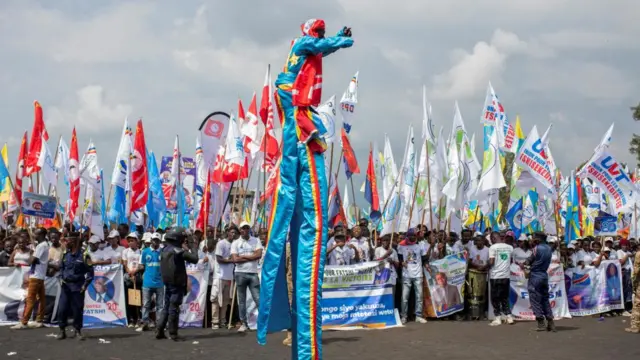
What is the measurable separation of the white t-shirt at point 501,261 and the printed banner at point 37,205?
9903 millimetres

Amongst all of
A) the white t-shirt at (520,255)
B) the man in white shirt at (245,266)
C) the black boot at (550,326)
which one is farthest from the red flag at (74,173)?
the black boot at (550,326)

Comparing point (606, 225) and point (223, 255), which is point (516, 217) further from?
point (223, 255)

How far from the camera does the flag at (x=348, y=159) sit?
1823 cm

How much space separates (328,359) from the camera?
10375 millimetres

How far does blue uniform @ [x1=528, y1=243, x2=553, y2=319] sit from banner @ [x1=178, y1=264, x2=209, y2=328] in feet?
21.4

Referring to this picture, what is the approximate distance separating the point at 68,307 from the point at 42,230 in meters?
2.22

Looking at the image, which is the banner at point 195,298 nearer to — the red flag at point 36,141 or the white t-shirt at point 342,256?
the white t-shirt at point 342,256

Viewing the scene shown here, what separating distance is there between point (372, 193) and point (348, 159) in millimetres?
1190

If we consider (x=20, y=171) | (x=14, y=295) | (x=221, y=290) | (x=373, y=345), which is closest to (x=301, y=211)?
(x=373, y=345)

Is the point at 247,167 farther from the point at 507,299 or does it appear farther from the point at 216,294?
the point at 507,299

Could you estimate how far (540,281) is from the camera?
46.4 feet

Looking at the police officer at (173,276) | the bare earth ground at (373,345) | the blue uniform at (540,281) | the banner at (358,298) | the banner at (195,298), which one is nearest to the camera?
the bare earth ground at (373,345)

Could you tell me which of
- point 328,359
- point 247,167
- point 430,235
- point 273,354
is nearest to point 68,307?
point 273,354

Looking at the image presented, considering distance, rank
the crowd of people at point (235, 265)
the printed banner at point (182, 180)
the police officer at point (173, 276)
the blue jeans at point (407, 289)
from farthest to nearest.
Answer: the printed banner at point (182, 180), the blue jeans at point (407, 289), the crowd of people at point (235, 265), the police officer at point (173, 276)
